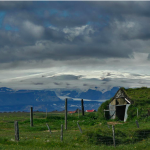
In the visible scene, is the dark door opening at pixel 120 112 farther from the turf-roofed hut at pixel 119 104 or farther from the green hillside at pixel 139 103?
the green hillside at pixel 139 103

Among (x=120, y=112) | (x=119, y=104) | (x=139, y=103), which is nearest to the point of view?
→ (x=139, y=103)

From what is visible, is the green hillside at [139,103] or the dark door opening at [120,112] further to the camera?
the dark door opening at [120,112]

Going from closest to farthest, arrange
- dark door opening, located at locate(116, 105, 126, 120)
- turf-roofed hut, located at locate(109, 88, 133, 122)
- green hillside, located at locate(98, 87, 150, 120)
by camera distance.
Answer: green hillside, located at locate(98, 87, 150, 120)
turf-roofed hut, located at locate(109, 88, 133, 122)
dark door opening, located at locate(116, 105, 126, 120)

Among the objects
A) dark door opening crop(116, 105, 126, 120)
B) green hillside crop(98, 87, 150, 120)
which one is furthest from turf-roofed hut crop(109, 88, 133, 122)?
green hillside crop(98, 87, 150, 120)

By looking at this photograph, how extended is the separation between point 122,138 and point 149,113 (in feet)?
90.6

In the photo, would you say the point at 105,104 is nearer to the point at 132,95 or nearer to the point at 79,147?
the point at 132,95

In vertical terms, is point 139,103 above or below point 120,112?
above

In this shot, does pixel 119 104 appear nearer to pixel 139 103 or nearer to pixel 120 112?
pixel 120 112

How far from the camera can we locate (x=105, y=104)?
71500 millimetres

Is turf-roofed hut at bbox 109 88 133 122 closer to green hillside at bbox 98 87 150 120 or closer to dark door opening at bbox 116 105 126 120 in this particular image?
dark door opening at bbox 116 105 126 120

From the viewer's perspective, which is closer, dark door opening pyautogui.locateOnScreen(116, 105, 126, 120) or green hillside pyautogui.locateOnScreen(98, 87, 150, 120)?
green hillside pyautogui.locateOnScreen(98, 87, 150, 120)

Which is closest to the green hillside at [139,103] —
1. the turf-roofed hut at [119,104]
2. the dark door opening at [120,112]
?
the turf-roofed hut at [119,104]

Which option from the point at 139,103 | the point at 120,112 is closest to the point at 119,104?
the point at 120,112

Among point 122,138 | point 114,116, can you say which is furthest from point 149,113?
point 122,138
